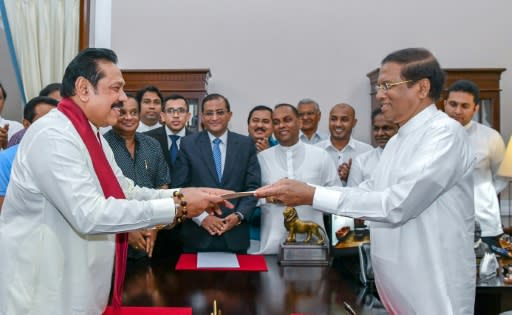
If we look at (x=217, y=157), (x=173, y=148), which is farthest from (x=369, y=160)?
(x=173, y=148)

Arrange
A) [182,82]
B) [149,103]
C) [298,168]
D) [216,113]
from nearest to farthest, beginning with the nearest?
[216,113]
[298,168]
[149,103]
[182,82]

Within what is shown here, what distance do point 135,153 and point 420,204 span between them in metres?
2.04

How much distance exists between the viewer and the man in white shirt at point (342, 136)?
4.75 metres

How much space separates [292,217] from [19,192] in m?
1.59

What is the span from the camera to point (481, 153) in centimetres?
438

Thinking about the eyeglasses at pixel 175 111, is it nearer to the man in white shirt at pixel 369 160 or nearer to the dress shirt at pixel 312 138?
the man in white shirt at pixel 369 160

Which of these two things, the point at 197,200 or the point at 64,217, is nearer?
the point at 64,217

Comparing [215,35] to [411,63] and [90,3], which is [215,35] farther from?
[411,63]

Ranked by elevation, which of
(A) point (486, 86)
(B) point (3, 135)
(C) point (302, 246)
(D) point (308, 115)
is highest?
(A) point (486, 86)

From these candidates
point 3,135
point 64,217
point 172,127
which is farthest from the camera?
→ point 172,127

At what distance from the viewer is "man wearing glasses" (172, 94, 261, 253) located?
132 inches

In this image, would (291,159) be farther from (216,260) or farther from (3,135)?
(3,135)

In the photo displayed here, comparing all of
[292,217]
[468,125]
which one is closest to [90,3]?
[292,217]

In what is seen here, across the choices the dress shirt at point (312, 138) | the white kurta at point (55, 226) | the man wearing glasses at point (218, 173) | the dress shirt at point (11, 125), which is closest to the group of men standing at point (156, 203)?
the white kurta at point (55, 226)
